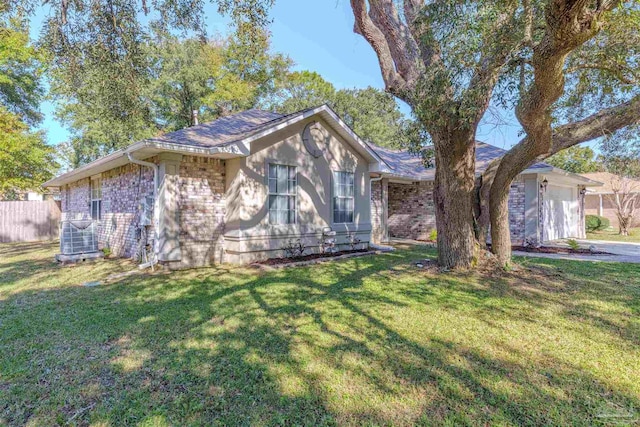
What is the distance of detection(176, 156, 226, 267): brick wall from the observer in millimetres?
8414

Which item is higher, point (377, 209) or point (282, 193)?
point (282, 193)

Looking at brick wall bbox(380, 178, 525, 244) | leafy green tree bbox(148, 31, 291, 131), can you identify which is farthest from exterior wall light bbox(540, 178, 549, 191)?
leafy green tree bbox(148, 31, 291, 131)

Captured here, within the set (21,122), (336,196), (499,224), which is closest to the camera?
(499,224)

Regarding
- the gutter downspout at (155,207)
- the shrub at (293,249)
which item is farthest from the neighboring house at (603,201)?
the gutter downspout at (155,207)

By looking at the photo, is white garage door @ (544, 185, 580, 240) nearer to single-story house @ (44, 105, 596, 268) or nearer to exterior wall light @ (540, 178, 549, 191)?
exterior wall light @ (540, 178, 549, 191)

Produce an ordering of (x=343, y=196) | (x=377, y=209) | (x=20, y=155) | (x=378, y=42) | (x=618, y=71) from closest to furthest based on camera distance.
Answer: (x=618, y=71)
(x=378, y=42)
(x=343, y=196)
(x=377, y=209)
(x=20, y=155)

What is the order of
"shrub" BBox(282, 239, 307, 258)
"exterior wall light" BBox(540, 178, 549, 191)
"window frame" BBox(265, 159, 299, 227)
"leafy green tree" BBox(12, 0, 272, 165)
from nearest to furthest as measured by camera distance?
"leafy green tree" BBox(12, 0, 272, 165)
"window frame" BBox(265, 159, 299, 227)
"shrub" BBox(282, 239, 307, 258)
"exterior wall light" BBox(540, 178, 549, 191)

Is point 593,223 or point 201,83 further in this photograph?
point 201,83

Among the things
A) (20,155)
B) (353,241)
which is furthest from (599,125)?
(20,155)

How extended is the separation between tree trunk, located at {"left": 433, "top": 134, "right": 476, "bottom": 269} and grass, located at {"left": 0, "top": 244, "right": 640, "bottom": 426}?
2.91 feet

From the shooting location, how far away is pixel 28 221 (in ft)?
55.6

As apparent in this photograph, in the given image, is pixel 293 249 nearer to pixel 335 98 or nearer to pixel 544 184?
pixel 544 184

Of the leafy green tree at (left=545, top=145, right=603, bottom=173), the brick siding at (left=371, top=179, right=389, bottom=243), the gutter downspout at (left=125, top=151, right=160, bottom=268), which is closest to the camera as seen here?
the gutter downspout at (left=125, top=151, right=160, bottom=268)

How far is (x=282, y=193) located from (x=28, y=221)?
15291mm
